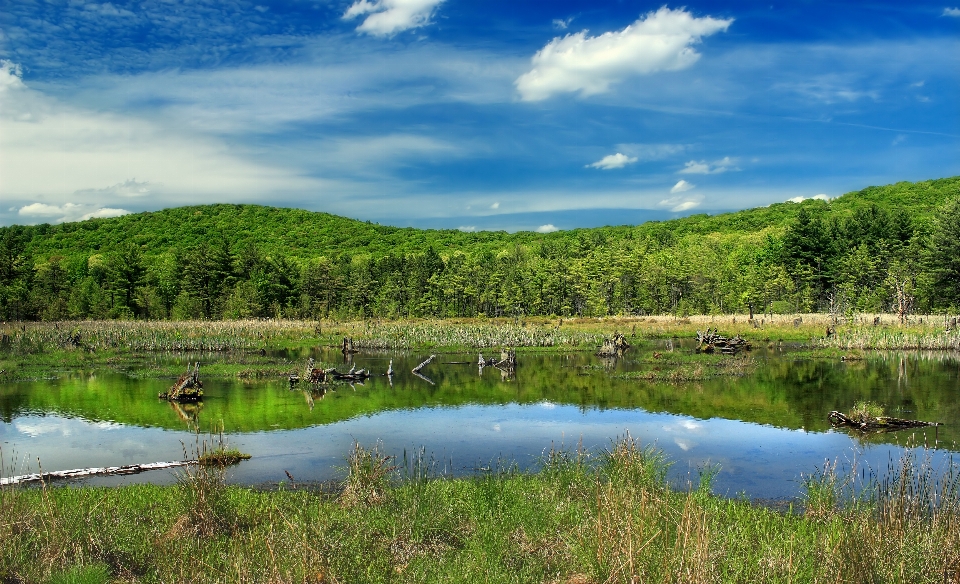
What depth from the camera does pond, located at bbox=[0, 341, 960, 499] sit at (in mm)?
15156

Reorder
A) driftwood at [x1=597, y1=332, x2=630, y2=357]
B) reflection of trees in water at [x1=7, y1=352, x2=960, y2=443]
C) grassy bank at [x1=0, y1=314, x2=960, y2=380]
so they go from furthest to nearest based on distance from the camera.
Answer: driftwood at [x1=597, y1=332, x2=630, y2=357] → grassy bank at [x1=0, y1=314, x2=960, y2=380] → reflection of trees in water at [x1=7, y1=352, x2=960, y2=443]

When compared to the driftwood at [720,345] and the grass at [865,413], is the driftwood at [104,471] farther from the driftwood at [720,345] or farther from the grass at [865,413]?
the driftwood at [720,345]

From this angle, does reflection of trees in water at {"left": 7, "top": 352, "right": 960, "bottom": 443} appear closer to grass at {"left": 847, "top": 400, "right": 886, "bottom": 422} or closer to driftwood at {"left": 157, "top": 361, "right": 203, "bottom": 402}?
driftwood at {"left": 157, "top": 361, "right": 203, "bottom": 402}

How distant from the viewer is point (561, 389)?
27.2 meters

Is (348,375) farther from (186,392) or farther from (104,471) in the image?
(104,471)

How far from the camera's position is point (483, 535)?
354 inches

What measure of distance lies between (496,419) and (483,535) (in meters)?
12.1

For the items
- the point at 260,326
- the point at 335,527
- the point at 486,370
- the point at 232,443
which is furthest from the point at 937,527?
the point at 260,326

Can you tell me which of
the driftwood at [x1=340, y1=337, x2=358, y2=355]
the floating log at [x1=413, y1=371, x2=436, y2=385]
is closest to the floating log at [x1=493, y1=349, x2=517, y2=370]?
the floating log at [x1=413, y1=371, x2=436, y2=385]

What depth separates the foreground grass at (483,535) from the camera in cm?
670

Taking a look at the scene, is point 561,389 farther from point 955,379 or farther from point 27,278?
point 27,278

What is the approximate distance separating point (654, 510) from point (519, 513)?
7.38 feet

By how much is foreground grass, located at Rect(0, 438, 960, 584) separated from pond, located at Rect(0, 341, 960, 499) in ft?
5.00

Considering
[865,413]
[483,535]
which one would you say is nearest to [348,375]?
[865,413]
